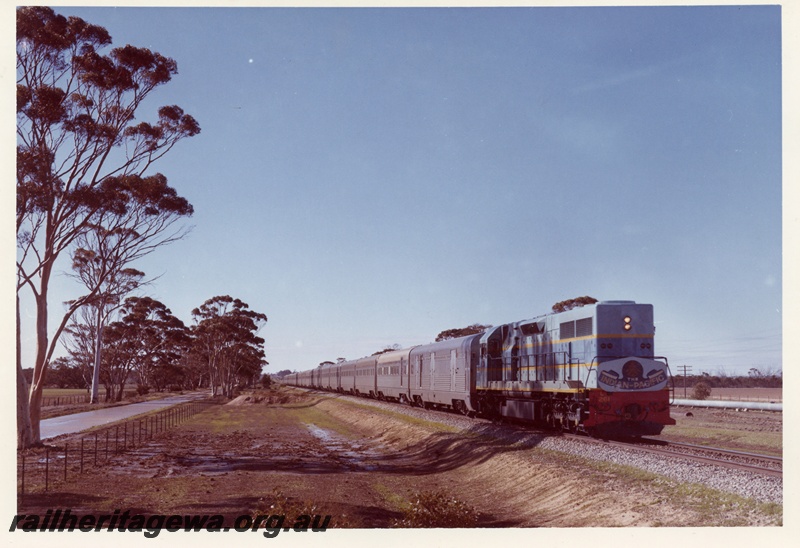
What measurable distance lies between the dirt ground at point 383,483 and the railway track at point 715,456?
5.90 feet

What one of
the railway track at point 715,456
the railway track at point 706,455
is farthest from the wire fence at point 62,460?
the railway track at point 715,456

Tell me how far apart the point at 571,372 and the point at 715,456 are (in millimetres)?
5144

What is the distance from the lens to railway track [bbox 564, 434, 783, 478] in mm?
14656

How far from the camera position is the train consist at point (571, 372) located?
63.8 feet

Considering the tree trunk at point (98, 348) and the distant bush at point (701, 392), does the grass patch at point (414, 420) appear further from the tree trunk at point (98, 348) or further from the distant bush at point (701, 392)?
the distant bush at point (701, 392)

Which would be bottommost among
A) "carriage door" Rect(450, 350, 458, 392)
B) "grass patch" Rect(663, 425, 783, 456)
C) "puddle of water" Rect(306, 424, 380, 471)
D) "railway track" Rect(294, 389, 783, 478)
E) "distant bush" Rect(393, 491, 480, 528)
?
"puddle of water" Rect(306, 424, 380, 471)

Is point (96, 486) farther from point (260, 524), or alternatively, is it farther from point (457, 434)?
point (457, 434)

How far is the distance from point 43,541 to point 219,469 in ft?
42.2

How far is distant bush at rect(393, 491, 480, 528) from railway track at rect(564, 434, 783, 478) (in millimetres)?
5263

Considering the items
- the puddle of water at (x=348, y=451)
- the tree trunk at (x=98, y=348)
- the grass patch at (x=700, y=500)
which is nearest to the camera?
the grass patch at (x=700, y=500)

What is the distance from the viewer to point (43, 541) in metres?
11.2

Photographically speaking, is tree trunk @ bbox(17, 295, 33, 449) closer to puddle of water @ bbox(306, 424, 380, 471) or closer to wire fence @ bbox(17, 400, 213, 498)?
wire fence @ bbox(17, 400, 213, 498)

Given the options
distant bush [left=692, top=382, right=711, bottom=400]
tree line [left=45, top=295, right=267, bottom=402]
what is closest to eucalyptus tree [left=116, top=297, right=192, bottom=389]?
tree line [left=45, top=295, right=267, bottom=402]
